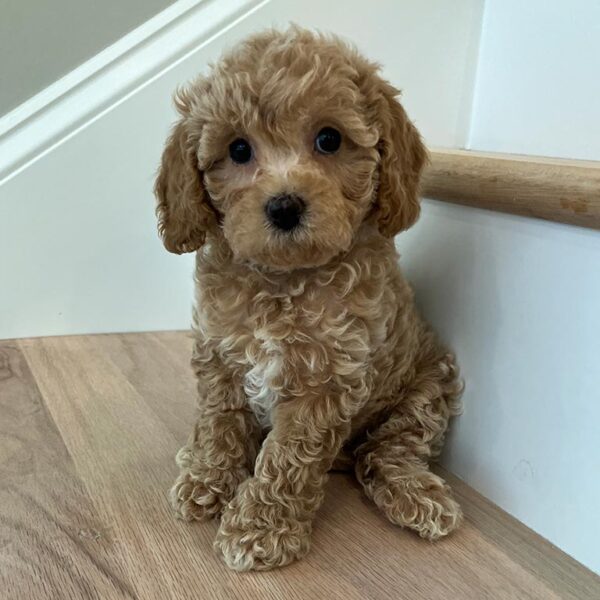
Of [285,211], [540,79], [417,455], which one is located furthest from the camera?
[540,79]

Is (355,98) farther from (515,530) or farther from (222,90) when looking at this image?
(515,530)

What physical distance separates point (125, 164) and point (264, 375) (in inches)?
38.2

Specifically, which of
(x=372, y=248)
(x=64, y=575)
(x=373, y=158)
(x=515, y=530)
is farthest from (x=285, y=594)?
(x=373, y=158)

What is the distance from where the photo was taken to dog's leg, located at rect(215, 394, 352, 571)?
3.32ft

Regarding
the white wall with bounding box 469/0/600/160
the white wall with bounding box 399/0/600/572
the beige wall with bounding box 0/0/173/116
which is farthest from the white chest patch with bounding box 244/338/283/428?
the beige wall with bounding box 0/0/173/116

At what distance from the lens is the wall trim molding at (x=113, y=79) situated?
179 cm

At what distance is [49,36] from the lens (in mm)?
1977

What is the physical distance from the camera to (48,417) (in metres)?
1.41

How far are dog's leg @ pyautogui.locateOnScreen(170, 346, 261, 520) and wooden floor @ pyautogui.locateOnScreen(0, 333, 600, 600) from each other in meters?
0.06

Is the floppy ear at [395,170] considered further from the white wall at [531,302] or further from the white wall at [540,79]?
the white wall at [540,79]

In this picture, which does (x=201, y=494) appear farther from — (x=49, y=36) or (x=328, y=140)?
(x=49, y=36)

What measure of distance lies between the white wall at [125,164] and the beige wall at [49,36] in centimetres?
30

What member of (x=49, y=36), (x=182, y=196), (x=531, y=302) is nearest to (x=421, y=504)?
(x=531, y=302)

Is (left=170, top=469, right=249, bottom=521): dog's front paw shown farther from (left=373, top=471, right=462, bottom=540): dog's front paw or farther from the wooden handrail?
the wooden handrail
